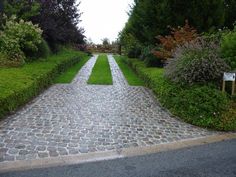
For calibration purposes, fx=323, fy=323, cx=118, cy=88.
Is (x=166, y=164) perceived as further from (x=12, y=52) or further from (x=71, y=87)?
(x=12, y=52)

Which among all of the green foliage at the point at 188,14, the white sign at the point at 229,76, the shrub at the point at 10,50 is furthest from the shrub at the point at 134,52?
the white sign at the point at 229,76

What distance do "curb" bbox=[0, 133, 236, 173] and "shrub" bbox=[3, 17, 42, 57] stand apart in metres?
11.5

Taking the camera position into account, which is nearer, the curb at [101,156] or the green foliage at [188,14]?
the curb at [101,156]

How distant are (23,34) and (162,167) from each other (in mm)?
12733

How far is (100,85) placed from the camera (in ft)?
44.4

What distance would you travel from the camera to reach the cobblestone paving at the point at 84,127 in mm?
5773

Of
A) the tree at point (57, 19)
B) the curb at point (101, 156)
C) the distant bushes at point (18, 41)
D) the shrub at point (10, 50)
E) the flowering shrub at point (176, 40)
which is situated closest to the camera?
the curb at point (101, 156)

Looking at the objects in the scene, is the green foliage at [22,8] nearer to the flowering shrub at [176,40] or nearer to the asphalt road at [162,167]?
the flowering shrub at [176,40]

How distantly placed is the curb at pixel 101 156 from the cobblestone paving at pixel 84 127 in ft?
0.59

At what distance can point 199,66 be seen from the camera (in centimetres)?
874

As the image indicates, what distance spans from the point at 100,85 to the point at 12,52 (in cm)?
468

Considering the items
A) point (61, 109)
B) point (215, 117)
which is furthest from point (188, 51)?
point (61, 109)

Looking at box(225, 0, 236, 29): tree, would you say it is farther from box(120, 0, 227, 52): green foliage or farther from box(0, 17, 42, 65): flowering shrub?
box(0, 17, 42, 65): flowering shrub

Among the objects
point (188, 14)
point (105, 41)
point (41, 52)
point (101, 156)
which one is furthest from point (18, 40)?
point (105, 41)
